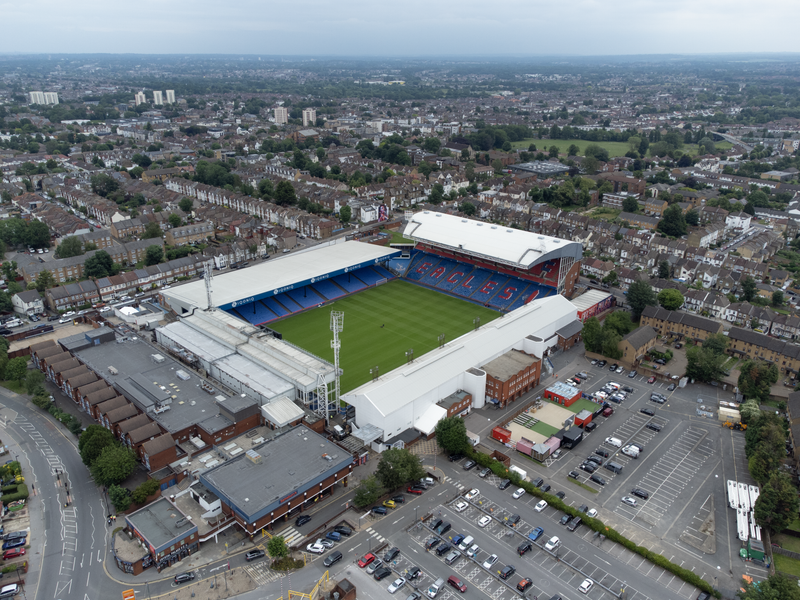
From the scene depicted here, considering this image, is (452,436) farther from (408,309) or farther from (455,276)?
(455,276)

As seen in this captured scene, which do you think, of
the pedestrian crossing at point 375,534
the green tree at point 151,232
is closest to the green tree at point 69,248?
the green tree at point 151,232

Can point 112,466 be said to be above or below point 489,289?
below

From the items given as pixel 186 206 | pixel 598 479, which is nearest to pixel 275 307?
pixel 598 479

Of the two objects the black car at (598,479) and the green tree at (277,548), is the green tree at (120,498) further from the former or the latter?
the black car at (598,479)

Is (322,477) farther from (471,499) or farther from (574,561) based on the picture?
(574,561)

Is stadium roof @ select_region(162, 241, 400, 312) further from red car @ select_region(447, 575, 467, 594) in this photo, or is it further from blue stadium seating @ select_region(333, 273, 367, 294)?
red car @ select_region(447, 575, 467, 594)

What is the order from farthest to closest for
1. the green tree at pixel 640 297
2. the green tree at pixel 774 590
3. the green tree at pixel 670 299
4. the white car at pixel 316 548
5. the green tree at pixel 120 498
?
1. the green tree at pixel 670 299
2. the green tree at pixel 640 297
3. the green tree at pixel 120 498
4. the white car at pixel 316 548
5. the green tree at pixel 774 590

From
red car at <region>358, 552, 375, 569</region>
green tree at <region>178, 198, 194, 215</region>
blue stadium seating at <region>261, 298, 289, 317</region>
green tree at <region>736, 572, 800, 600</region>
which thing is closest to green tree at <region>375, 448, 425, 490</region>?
red car at <region>358, 552, 375, 569</region>
